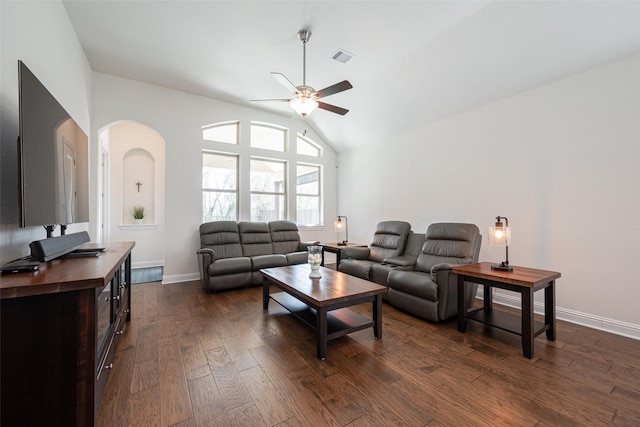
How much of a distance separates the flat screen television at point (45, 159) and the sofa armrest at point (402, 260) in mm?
3488

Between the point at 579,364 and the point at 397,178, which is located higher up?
the point at 397,178

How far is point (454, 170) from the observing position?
13.2 ft

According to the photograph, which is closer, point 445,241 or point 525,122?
point 525,122

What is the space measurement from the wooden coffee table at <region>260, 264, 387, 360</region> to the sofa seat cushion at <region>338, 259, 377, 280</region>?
762 millimetres

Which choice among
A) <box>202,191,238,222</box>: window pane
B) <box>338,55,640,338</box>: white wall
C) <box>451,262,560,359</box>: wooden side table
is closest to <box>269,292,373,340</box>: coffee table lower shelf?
<box>451,262,560,359</box>: wooden side table

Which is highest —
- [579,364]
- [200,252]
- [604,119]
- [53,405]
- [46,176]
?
[604,119]

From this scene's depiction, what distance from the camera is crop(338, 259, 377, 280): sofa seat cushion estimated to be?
3.74 metres

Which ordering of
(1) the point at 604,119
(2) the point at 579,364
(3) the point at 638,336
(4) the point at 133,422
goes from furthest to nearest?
(1) the point at 604,119 → (3) the point at 638,336 → (2) the point at 579,364 → (4) the point at 133,422

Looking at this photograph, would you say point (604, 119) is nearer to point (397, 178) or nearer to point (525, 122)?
point (525, 122)

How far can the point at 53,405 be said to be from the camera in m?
1.24

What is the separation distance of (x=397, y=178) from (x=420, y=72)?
183 centimetres

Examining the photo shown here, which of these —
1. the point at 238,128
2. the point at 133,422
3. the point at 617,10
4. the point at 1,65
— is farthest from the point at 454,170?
the point at 1,65

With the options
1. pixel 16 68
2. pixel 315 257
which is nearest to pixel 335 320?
pixel 315 257

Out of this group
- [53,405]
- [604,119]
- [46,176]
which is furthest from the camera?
[604,119]
